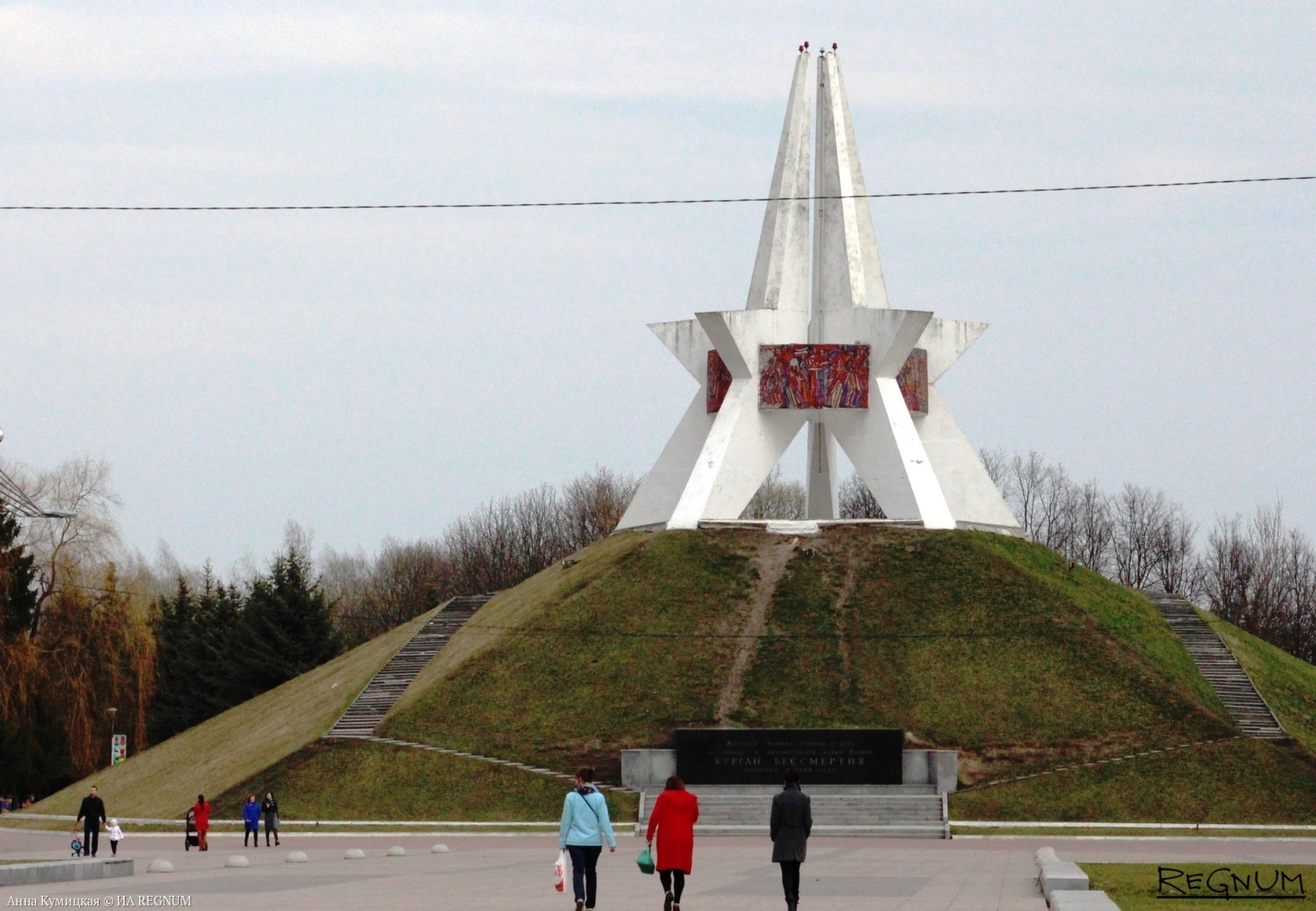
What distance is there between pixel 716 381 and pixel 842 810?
15774 mm

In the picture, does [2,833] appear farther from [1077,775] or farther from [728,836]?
[1077,775]

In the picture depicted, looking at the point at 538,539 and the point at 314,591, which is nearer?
the point at 314,591

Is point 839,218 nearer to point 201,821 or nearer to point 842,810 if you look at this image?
point 842,810

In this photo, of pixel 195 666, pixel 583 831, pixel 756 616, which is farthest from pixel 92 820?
pixel 195 666

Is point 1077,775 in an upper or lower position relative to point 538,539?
lower

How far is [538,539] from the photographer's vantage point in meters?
73.6

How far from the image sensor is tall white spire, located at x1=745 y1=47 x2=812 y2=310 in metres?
45.6

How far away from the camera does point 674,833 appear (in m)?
13.8

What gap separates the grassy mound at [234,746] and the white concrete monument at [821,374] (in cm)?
836

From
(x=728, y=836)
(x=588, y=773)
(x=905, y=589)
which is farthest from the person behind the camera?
(x=905, y=589)

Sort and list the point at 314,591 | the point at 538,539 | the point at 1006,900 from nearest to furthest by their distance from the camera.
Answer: the point at 1006,900 → the point at 314,591 → the point at 538,539

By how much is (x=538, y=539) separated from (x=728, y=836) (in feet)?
143

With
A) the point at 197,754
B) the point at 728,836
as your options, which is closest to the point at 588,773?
the point at 728,836

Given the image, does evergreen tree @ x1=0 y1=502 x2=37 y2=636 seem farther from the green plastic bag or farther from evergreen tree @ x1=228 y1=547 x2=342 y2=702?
the green plastic bag
